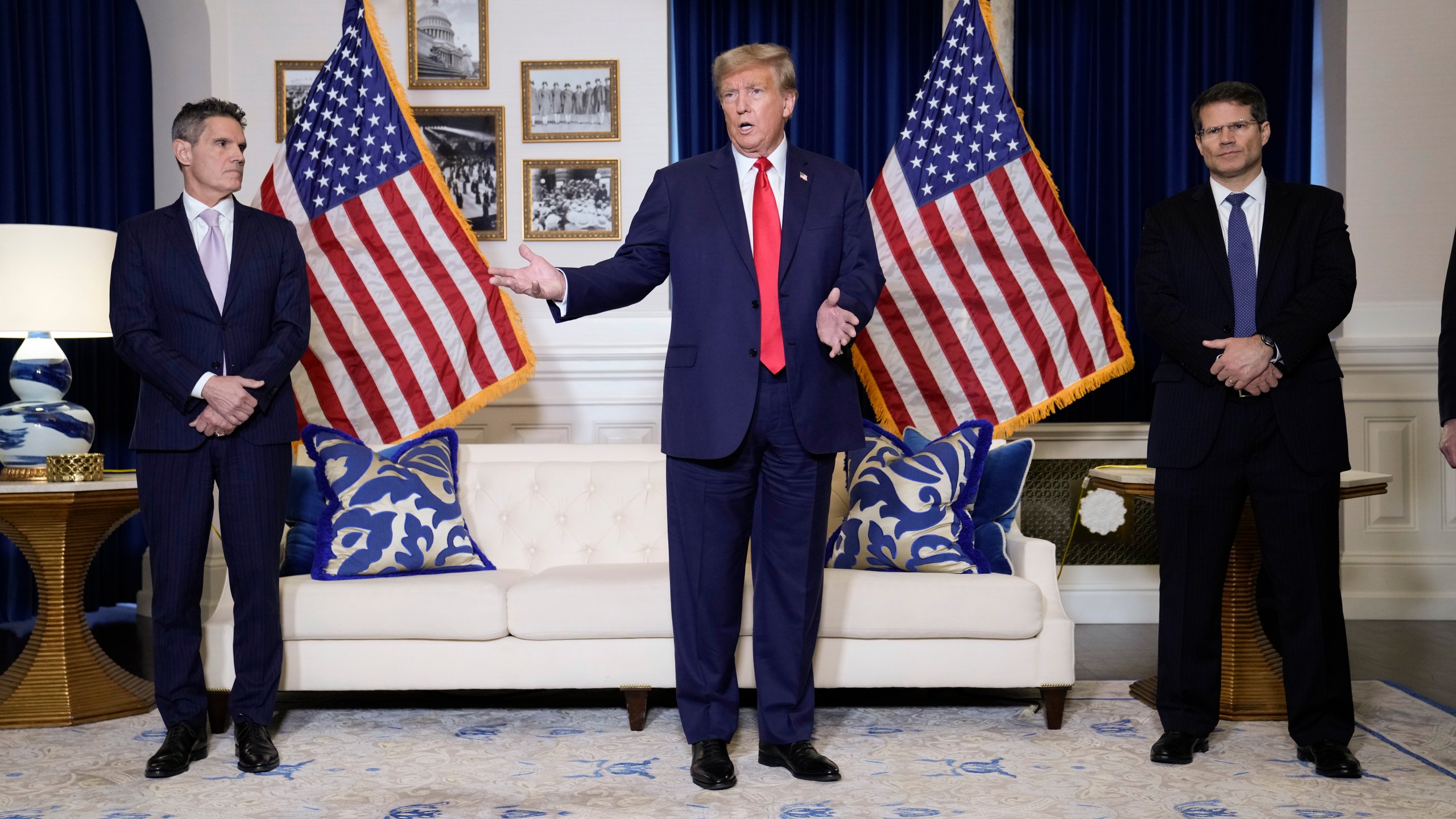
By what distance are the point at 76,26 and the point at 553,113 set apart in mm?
2021

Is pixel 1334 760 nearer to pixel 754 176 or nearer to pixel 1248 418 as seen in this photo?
pixel 1248 418

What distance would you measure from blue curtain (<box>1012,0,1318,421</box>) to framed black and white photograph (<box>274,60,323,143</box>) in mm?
2952

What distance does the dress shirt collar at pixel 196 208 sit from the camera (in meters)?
→ 2.67

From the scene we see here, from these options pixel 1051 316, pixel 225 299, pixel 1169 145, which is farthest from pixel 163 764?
pixel 1169 145

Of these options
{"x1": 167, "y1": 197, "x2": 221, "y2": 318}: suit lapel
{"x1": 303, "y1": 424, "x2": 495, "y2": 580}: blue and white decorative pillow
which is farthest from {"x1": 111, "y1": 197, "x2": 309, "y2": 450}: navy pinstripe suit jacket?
{"x1": 303, "y1": 424, "x2": 495, "y2": 580}: blue and white decorative pillow

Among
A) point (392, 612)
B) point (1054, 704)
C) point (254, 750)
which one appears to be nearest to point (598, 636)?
point (392, 612)

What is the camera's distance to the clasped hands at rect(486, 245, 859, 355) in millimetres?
2307

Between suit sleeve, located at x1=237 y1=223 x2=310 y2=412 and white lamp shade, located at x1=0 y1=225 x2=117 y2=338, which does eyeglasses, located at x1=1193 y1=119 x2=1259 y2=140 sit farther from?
white lamp shade, located at x1=0 y1=225 x2=117 y2=338

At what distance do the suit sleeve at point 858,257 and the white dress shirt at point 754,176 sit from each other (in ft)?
0.51

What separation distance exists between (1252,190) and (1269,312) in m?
0.31

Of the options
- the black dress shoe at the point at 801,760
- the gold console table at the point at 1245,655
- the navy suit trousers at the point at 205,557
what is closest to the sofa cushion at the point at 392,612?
the navy suit trousers at the point at 205,557

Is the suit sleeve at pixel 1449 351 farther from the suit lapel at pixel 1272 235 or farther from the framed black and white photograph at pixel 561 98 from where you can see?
the framed black and white photograph at pixel 561 98

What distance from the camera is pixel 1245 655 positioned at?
10.2 feet

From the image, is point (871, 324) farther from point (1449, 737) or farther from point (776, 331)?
point (1449, 737)
